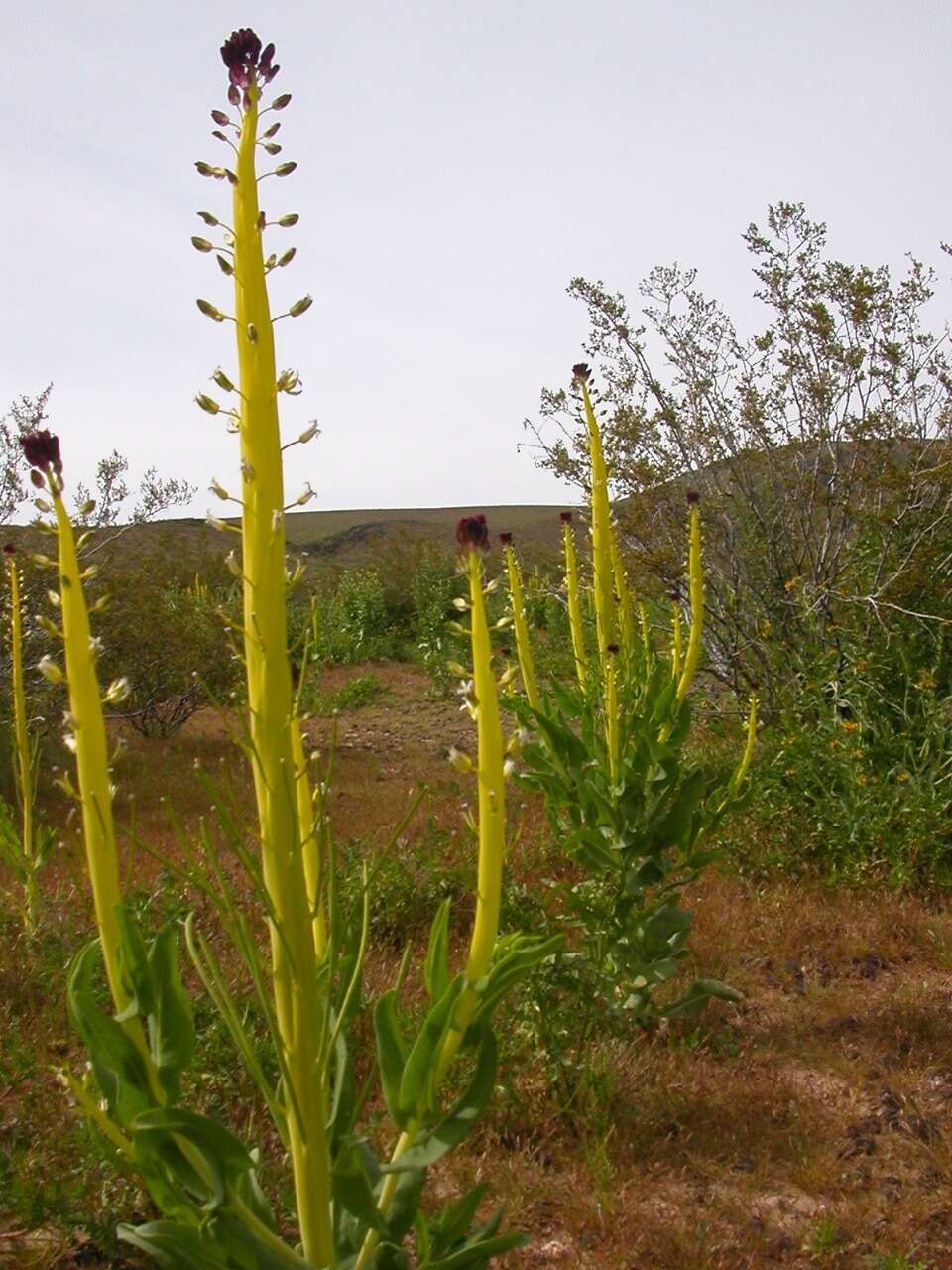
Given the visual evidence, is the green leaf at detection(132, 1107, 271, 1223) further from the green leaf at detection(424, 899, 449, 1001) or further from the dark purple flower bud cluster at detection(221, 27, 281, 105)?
the dark purple flower bud cluster at detection(221, 27, 281, 105)

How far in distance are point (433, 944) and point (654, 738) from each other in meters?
2.32

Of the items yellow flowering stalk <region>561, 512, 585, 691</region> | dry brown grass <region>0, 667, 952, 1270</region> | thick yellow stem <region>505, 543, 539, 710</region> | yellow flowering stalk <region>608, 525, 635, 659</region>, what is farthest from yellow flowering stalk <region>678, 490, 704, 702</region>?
dry brown grass <region>0, 667, 952, 1270</region>

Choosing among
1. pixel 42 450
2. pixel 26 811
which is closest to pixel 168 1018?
pixel 42 450

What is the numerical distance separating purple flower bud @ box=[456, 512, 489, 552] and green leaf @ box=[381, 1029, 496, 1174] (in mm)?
820

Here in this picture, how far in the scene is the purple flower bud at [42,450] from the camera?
155cm

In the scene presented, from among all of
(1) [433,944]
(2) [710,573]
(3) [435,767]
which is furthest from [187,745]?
(1) [433,944]

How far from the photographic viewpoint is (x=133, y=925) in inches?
62.4

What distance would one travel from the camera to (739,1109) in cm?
353

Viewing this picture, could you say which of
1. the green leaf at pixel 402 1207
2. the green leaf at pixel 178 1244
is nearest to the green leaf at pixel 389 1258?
the green leaf at pixel 402 1207

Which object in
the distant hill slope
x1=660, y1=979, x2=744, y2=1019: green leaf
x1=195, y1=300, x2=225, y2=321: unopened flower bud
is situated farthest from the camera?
the distant hill slope

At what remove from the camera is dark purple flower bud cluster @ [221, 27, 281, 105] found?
61.2 inches

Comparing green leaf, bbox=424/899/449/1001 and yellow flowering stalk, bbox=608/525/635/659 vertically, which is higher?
yellow flowering stalk, bbox=608/525/635/659

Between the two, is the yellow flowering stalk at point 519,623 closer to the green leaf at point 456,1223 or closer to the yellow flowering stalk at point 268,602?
the green leaf at point 456,1223

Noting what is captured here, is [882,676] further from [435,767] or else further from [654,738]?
[435,767]
